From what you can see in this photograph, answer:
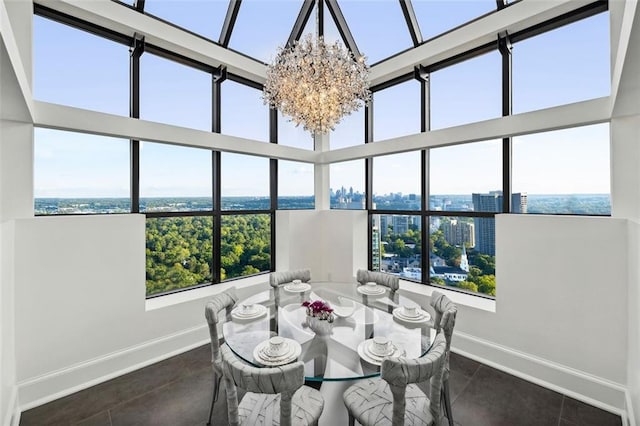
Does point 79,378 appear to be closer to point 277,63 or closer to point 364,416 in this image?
point 364,416

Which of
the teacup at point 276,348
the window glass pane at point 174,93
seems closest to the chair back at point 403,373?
the teacup at point 276,348

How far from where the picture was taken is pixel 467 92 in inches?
143

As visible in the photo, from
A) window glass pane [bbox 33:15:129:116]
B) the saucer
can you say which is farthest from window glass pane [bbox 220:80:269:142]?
the saucer

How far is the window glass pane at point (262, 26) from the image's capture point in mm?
3938

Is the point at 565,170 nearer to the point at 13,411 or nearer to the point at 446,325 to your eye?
the point at 446,325

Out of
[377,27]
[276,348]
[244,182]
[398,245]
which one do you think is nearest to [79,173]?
[244,182]

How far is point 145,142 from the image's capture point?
3.41 meters

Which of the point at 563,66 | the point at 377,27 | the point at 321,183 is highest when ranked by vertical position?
the point at 377,27

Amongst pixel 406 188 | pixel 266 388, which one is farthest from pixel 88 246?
pixel 406 188

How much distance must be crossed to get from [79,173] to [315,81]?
9.01ft

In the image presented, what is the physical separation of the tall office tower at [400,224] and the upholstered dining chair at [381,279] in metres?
1.26

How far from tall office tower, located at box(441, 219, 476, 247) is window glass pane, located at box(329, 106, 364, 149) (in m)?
2.04

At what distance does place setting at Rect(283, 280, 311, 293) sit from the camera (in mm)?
3092

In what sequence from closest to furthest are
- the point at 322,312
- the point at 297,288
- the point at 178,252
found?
the point at 322,312, the point at 297,288, the point at 178,252
